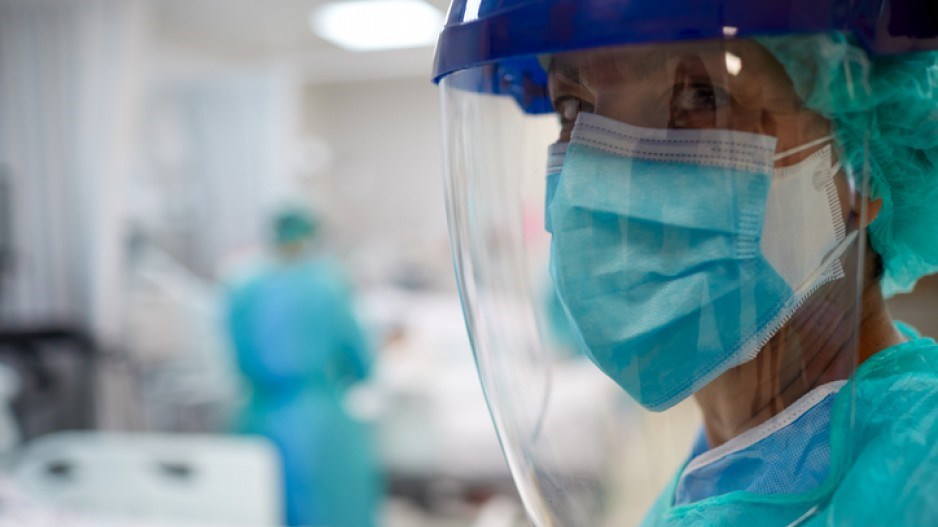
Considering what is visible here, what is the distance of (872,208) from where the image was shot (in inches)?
19.7

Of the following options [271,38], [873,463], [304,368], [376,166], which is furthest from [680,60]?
[376,166]

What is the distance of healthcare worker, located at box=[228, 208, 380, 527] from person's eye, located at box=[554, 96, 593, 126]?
1988mm

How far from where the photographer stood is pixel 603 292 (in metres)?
0.50

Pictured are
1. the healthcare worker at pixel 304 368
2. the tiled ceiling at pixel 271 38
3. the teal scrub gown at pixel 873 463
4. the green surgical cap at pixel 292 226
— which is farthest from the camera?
the tiled ceiling at pixel 271 38

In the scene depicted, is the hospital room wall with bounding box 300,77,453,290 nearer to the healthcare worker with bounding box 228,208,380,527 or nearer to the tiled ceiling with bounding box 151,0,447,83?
the tiled ceiling with bounding box 151,0,447,83

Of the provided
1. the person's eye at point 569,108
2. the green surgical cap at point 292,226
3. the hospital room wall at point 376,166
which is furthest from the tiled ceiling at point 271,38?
the person's eye at point 569,108

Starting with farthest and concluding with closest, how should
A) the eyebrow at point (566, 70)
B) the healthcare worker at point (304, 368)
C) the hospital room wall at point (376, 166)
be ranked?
the hospital room wall at point (376, 166)
the healthcare worker at point (304, 368)
the eyebrow at point (566, 70)

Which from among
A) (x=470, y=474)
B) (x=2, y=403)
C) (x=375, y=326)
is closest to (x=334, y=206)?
(x=375, y=326)

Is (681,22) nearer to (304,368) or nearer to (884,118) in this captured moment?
(884,118)

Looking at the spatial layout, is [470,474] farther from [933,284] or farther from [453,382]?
[933,284]

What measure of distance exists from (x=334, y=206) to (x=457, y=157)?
5.09m

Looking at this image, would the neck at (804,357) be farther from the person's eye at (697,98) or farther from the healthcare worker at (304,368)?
the healthcare worker at (304,368)

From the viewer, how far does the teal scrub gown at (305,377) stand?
248 cm

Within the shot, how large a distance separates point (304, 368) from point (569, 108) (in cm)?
207
